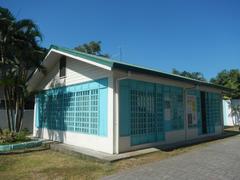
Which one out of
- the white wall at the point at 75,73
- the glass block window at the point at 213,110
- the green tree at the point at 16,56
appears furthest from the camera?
the glass block window at the point at 213,110

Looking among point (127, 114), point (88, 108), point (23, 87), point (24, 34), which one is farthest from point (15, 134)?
point (127, 114)

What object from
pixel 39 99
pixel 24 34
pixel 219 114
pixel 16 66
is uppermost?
pixel 24 34

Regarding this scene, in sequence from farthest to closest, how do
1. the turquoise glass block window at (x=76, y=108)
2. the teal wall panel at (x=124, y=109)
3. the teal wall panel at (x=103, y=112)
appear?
the turquoise glass block window at (x=76, y=108)
the teal wall panel at (x=103, y=112)
the teal wall panel at (x=124, y=109)

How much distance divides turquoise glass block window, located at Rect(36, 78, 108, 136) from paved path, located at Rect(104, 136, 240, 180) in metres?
2.67

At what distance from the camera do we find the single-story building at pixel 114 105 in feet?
26.1

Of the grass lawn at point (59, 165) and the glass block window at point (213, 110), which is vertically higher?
the glass block window at point (213, 110)

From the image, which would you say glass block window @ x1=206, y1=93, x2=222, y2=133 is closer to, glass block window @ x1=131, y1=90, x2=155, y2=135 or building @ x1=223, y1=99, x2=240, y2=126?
glass block window @ x1=131, y1=90, x2=155, y2=135

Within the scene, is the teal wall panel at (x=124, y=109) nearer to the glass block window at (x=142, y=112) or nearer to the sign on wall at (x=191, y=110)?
the glass block window at (x=142, y=112)

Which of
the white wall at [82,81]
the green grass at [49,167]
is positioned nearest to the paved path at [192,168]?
the green grass at [49,167]

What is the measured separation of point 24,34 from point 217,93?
40.2 ft

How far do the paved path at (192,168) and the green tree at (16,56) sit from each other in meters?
8.02

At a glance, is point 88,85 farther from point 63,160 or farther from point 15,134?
point 15,134

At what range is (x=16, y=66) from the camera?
1140 centimetres

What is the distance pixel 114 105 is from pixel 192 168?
3.30 meters
